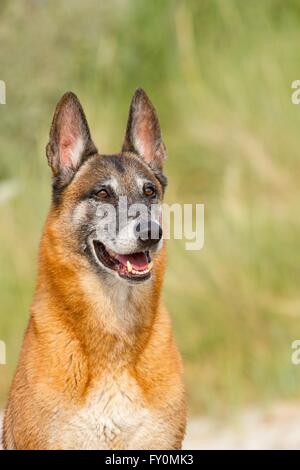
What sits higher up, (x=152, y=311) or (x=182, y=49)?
(x=182, y=49)

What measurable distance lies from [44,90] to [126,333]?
989 cm

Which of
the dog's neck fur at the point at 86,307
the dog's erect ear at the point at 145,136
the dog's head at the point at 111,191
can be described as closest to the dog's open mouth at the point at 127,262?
the dog's head at the point at 111,191

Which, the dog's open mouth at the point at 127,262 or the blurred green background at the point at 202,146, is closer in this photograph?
the dog's open mouth at the point at 127,262

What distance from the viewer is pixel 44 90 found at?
55.7ft

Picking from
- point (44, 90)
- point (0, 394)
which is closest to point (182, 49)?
point (44, 90)

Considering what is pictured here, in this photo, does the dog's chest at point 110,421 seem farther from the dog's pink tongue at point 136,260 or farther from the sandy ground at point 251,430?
the sandy ground at point 251,430

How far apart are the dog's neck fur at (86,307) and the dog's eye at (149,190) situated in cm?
41

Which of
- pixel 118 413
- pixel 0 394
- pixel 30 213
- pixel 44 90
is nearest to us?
pixel 118 413

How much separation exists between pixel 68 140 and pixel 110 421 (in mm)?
1826

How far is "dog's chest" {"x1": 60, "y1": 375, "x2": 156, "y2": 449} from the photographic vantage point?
7086 millimetres

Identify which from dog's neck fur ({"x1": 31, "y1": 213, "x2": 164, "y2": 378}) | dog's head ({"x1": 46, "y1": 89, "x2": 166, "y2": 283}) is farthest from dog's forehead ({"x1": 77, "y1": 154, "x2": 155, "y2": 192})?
dog's neck fur ({"x1": 31, "y1": 213, "x2": 164, "y2": 378})

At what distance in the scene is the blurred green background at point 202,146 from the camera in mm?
12969

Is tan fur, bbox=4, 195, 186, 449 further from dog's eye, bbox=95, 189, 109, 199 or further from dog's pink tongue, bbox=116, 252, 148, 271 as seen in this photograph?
dog's eye, bbox=95, 189, 109, 199
